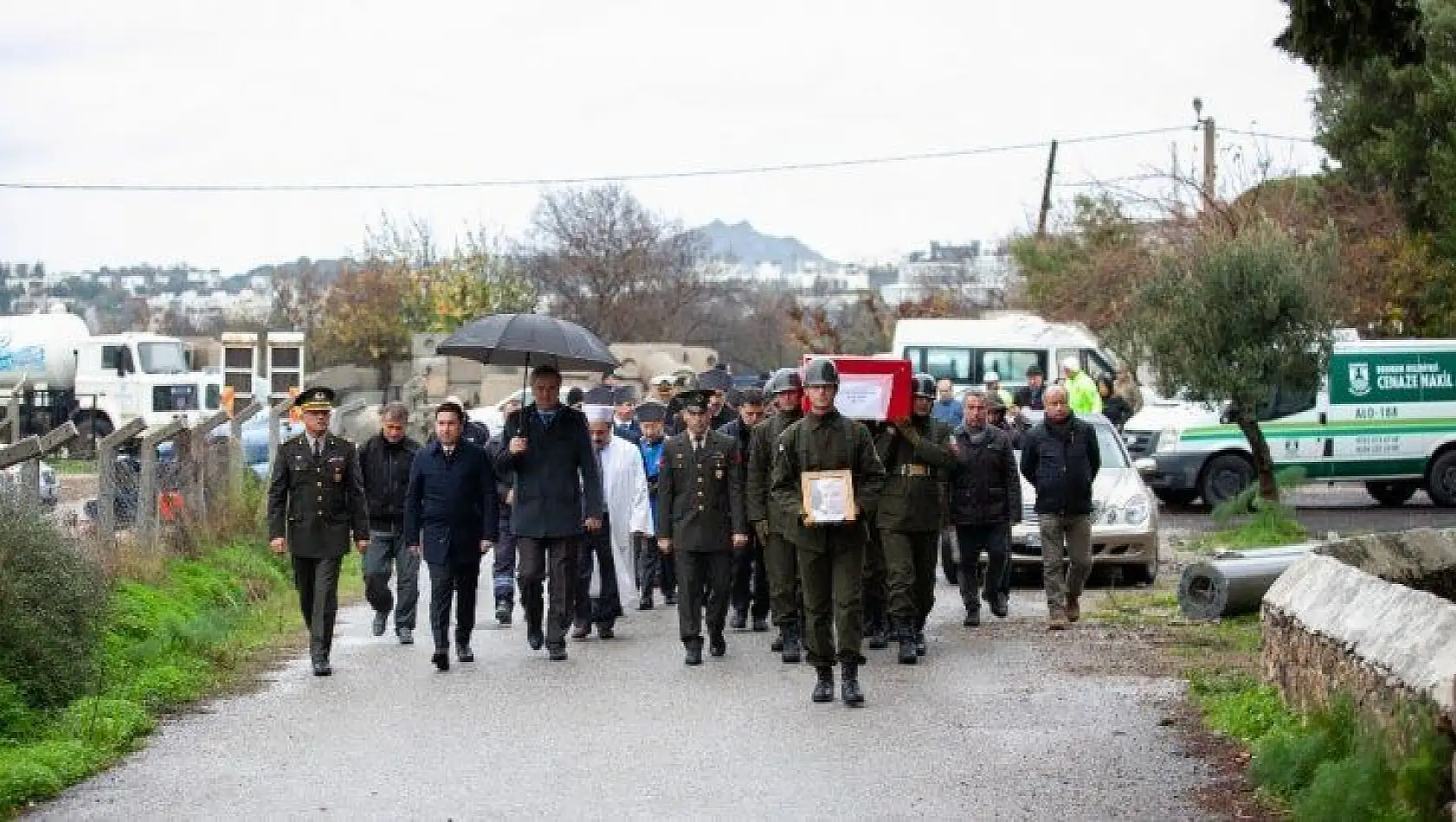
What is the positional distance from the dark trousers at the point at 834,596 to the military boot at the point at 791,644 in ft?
6.34

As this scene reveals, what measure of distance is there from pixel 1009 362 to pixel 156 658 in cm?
2297

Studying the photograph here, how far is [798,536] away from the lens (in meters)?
13.3

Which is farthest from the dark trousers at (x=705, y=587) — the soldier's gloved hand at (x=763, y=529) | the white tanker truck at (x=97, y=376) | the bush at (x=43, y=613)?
the white tanker truck at (x=97, y=376)

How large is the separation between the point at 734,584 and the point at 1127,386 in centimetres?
1730

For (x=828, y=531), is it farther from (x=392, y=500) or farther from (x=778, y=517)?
(x=392, y=500)

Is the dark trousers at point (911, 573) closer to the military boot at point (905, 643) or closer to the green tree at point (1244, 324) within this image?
the military boot at point (905, 643)

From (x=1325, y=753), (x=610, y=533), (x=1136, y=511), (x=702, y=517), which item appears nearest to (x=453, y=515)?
(x=702, y=517)

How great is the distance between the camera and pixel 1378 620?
9.91m

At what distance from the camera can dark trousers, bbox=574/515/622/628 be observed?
17.2 meters

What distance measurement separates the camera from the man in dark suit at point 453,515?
1550 cm

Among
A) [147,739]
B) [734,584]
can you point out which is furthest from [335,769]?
[734,584]

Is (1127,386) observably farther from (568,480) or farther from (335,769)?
(335,769)

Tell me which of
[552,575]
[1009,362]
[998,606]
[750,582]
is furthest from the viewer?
[1009,362]

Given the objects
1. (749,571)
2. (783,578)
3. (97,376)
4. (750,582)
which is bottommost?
(750,582)
